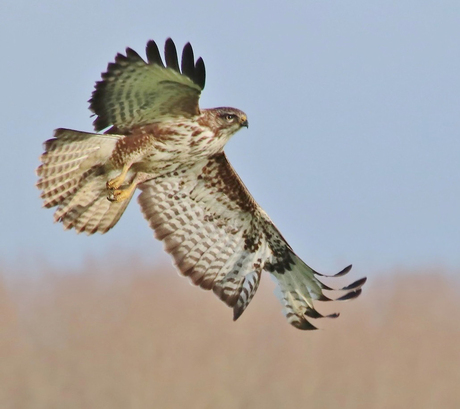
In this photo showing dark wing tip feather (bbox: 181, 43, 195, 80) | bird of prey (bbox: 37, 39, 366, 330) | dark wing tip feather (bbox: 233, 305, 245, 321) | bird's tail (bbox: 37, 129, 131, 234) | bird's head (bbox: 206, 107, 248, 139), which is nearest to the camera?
dark wing tip feather (bbox: 181, 43, 195, 80)

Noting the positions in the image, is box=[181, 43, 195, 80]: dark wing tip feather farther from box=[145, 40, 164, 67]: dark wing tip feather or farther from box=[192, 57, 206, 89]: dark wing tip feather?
box=[145, 40, 164, 67]: dark wing tip feather

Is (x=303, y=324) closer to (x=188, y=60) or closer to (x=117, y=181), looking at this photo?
(x=117, y=181)

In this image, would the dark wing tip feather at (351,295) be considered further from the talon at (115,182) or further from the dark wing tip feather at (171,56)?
the dark wing tip feather at (171,56)

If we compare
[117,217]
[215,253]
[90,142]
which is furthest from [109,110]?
[215,253]

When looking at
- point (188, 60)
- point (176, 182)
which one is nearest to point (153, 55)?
point (188, 60)

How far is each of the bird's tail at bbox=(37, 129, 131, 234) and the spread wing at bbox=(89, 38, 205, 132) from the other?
0.24m

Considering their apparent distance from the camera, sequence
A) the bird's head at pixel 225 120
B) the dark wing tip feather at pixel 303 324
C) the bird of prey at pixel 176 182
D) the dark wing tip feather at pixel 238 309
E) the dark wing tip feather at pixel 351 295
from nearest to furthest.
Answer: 1. the bird of prey at pixel 176 182
2. the bird's head at pixel 225 120
3. the dark wing tip feather at pixel 351 295
4. the dark wing tip feather at pixel 303 324
5. the dark wing tip feather at pixel 238 309

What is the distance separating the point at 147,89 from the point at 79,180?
3.78 feet

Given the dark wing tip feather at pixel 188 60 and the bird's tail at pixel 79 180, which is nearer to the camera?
the dark wing tip feather at pixel 188 60

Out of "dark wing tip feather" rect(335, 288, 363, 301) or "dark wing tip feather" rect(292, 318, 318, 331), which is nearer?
"dark wing tip feather" rect(335, 288, 363, 301)

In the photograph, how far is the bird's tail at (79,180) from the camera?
8.34 m

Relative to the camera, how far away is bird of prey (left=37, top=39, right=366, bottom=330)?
797 cm

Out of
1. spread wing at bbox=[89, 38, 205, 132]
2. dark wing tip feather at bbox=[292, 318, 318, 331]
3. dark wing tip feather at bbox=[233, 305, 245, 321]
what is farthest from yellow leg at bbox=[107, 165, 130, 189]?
dark wing tip feather at bbox=[292, 318, 318, 331]

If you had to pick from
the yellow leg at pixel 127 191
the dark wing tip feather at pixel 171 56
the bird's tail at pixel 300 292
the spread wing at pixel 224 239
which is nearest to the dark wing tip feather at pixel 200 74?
the dark wing tip feather at pixel 171 56
